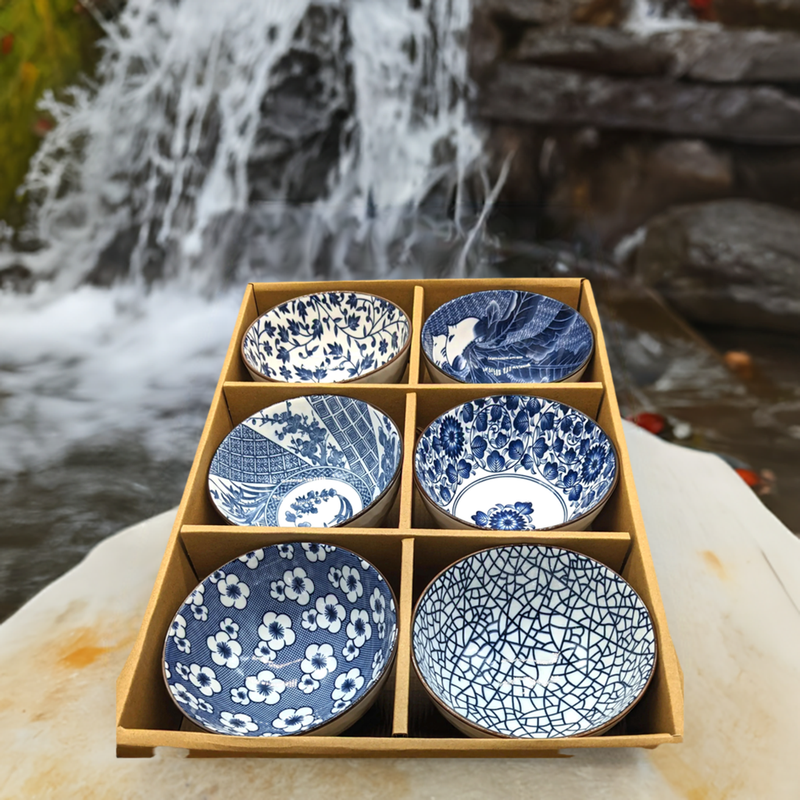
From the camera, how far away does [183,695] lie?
31.4 inches

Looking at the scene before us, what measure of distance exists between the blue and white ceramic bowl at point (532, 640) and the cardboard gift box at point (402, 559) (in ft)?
0.07

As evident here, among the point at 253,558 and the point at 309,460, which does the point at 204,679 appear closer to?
the point at 253,558

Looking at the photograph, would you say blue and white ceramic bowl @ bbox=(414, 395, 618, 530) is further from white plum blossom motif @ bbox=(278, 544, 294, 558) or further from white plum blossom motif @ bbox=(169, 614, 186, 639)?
white plum blossom motif @ bbox=(169, 614, 186, 639)

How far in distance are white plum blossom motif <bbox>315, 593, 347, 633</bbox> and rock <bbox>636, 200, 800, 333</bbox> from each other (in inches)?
81.8

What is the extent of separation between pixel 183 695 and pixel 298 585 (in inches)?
7.5

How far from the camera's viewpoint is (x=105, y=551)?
1.24m

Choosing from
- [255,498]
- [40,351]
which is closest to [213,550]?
[255,498]

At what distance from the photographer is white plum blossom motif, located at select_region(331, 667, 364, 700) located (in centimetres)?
86

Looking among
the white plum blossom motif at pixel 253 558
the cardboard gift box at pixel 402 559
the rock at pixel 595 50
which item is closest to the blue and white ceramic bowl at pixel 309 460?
the cardboard gift box at pixel 402 559

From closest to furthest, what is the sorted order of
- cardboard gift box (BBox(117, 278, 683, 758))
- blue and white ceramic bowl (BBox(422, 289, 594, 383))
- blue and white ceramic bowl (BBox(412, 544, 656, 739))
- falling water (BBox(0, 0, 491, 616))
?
cardboard gift box (BBox(117, 278, 683, 758))
blue and white ceramic bowl (BBox(412, 544, 656, 739))
blue and white ceramic bowl (BBox(422, 289, 594, 383))
falling water (BBox(0, 0, 491, 616))

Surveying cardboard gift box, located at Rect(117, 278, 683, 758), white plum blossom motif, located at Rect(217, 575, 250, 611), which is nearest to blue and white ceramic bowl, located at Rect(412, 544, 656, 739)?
cardboard gift box, located at Rect(117, 278, 683, 758)

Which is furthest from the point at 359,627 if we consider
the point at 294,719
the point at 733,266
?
the point at 733,266

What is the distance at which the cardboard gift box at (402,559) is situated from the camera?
0.71m

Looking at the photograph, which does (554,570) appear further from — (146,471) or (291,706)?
(146,471)
